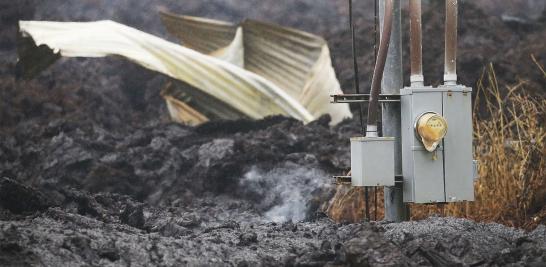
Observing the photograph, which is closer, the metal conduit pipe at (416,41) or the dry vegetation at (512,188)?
the metal conduit pipe at (416,41)

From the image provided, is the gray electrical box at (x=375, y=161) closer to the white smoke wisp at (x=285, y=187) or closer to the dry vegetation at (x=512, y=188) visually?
the dry vegetation at (x=512, y=188)

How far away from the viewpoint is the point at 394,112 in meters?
4.11

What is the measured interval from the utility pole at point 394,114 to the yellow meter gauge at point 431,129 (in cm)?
24

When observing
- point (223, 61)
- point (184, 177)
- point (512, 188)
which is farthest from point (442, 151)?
point (223, 61)

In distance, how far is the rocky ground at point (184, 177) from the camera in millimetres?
3416

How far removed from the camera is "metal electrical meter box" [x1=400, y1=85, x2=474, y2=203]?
3934 mm

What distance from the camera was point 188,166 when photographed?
24.6ft

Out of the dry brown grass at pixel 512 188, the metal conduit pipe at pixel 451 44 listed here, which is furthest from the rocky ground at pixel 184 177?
the dry brown grass at pixel 512 188

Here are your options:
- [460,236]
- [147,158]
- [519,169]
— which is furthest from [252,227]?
[147,158]

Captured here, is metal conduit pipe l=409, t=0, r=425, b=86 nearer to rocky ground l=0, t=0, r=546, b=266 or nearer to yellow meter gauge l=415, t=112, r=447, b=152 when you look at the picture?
yellow meter gauge l=415, t=112, r=447, b=152

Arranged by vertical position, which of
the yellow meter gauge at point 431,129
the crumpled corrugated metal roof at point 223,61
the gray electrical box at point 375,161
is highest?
the crumpled corrugated metal roof at point 223,61

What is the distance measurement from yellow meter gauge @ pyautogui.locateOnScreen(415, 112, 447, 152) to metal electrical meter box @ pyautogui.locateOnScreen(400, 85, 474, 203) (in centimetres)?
4

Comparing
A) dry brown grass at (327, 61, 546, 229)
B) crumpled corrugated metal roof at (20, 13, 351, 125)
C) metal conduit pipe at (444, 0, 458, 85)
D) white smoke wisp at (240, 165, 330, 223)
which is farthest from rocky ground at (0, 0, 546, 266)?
dry brown grass at (327, 61, 546, 229)

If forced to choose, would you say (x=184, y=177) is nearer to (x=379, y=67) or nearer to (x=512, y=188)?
(x=512, y=188)
